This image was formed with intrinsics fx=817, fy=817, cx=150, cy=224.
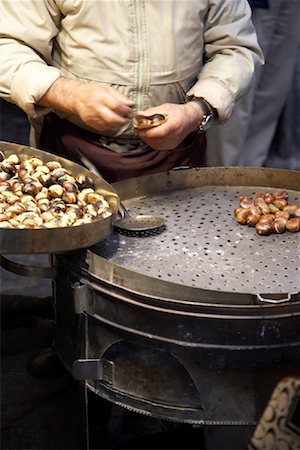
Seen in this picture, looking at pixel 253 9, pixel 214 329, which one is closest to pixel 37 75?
pixel 214 329

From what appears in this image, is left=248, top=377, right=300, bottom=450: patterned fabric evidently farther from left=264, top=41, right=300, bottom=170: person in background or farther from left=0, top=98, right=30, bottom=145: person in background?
left=264, top=41, right=300, bottom=170: person in background

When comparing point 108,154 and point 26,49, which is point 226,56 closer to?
point 108,154

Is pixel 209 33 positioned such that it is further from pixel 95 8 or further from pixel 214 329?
pixel 214 329

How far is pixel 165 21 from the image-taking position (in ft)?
8.75

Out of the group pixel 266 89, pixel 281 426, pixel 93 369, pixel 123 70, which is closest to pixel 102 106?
pixel 123 70

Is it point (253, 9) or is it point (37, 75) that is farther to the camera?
point (253, 9)

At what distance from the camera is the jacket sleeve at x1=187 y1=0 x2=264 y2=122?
2.75 metres

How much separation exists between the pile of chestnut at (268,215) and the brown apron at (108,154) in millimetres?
412

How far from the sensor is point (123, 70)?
8.76 feet

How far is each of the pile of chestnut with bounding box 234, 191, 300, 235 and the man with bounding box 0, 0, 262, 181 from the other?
303 millimetres

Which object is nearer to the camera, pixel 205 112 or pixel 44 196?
pixel 44 196

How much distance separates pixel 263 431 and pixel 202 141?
5.08 feet

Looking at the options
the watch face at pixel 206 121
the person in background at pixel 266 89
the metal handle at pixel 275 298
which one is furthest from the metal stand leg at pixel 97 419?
the person in background at pixel 266 89

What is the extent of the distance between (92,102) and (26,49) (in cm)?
39
